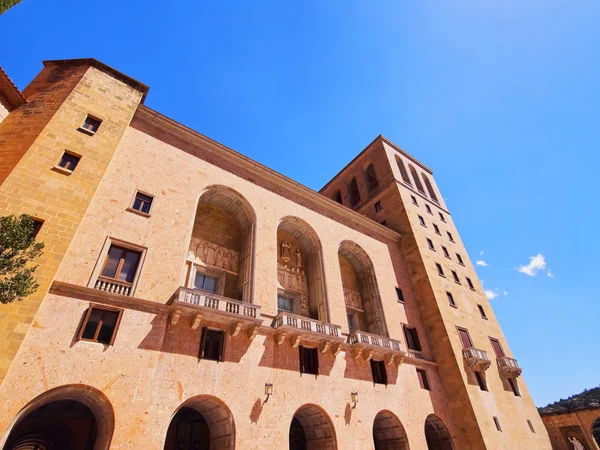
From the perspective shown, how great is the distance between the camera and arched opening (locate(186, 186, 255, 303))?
18.5 m

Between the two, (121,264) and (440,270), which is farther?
(440,270)

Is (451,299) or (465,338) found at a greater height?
(451,299)

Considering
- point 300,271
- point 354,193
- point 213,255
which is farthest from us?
point 354,193

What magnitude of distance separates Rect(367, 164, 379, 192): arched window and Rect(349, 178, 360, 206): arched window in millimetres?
1689

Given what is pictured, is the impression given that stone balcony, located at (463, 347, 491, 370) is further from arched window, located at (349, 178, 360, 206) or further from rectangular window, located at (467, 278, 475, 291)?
arched window, located at (349, 178, 360, 206)

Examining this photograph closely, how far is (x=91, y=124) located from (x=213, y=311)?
11.3m

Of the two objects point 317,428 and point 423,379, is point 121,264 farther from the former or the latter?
point 423,379

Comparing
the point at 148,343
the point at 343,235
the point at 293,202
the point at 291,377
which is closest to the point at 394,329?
the point at 343,235

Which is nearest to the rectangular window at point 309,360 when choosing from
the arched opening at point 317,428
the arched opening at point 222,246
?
the arched opening at point 317,428

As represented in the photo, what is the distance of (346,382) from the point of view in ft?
57.3

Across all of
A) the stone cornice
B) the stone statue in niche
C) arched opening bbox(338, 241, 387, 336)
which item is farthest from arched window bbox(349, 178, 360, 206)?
the stone statue in niche

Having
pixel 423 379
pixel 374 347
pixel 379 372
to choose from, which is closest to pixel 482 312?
pixel 423 379

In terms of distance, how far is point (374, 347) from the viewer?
19.2 m

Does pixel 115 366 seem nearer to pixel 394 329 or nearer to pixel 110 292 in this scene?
pixel 110 292
